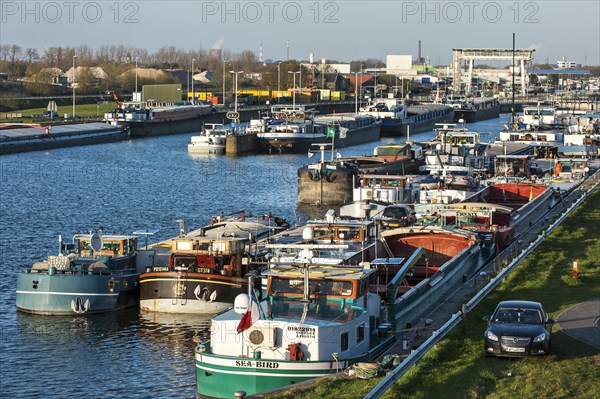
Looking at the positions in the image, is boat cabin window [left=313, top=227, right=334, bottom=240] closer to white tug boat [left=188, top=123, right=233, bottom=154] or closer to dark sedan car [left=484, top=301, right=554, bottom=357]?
dark sedan car [left=484, top=301, right=554, bottom=357]

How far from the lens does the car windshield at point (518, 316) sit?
22703 mm

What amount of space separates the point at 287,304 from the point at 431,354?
10.8 feet

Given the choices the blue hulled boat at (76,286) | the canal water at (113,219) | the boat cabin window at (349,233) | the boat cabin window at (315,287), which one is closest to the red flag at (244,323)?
the boat cabin window at (315,287)

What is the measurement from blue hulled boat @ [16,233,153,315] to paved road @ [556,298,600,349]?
13.9 metres

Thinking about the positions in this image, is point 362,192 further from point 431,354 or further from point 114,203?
point 431,354

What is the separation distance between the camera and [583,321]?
25.6 metres

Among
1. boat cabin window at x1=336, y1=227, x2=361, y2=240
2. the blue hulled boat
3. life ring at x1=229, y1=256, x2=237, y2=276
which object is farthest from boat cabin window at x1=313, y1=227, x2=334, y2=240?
the blue hulled boat

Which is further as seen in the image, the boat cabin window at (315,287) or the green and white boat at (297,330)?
the boat cabin window at (315,287)

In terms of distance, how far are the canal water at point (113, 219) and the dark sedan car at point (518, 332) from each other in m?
7.08

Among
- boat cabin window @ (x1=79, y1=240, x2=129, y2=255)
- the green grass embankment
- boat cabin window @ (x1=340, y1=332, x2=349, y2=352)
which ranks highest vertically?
boat cabin window @ (x1=79, y1=240, x2=129, y2=255)

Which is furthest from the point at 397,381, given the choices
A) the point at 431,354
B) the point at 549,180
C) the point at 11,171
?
the point at 11,171

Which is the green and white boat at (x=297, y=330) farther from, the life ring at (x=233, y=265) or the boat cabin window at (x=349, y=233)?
the life ring at (x=233, y=265)

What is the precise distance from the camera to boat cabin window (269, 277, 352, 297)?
24172mm

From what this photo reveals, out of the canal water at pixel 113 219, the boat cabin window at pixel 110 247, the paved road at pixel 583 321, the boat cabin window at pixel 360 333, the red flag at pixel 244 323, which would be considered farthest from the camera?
the boat cabin window at pixel 110 247
